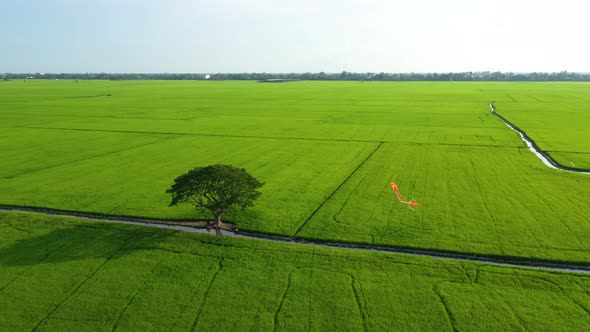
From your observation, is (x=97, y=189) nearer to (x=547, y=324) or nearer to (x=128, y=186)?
(x=128, y=186)

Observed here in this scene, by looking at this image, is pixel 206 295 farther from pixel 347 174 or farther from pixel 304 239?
pixel 347 174

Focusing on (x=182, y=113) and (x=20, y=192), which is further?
(x=182, y=113)

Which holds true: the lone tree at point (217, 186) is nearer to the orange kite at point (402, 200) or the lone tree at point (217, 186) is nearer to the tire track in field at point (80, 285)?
the tire track in field at point (80, 285)

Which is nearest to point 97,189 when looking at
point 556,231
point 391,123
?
point 556,231

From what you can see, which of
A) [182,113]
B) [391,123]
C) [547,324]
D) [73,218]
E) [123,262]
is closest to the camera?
[547,324]

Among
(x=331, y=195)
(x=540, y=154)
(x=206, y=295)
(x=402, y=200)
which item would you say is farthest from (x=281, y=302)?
(x=540, y=154)

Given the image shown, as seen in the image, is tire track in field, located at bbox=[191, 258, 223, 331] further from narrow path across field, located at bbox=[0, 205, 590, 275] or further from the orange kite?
the orange kite
